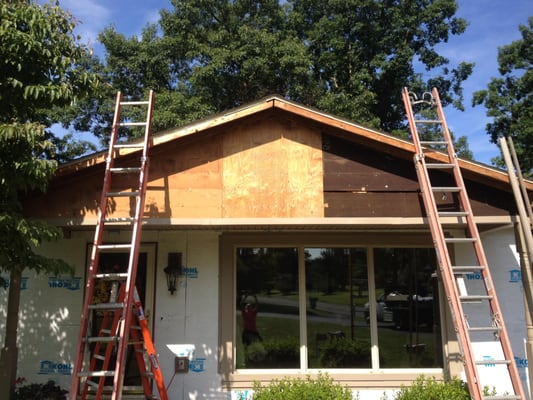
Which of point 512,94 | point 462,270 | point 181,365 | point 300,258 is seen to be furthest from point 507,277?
point 512,94

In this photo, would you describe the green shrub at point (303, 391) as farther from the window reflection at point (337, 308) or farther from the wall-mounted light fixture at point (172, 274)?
Result: the wall-mounted light fixture at point (172, 274)

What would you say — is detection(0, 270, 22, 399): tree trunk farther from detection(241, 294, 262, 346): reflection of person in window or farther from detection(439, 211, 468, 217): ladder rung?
detection(439, 211, 468, 217): ladder rung

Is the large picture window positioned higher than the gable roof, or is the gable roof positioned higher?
the gable roof

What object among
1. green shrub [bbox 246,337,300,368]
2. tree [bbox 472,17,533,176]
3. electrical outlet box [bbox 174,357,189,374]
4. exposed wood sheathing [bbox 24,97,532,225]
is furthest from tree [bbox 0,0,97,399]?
tree [bbox 472,17,533,176]

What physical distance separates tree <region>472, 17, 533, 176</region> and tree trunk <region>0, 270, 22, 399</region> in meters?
24.6

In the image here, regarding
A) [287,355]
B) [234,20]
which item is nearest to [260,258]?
[287,355]

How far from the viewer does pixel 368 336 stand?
24.1 feet

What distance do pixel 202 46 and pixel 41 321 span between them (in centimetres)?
1595

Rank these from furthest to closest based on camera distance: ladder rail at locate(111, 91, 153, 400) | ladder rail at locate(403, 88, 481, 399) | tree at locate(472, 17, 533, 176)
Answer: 1. tree at locate(472, 17, 533, 176)
2. ladder rail at locate(403, 88, 481, 399)
3. ladder rail at locate(111, 91, 153, 400)

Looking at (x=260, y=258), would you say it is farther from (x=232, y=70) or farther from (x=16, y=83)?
(x=232, y=70)

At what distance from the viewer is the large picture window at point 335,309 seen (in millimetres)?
7262

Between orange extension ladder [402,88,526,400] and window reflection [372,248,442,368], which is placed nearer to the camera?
orange extension ladder [402,88,526,400]

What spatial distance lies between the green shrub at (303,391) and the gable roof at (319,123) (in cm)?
335

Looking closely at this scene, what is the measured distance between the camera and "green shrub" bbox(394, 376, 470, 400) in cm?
625
